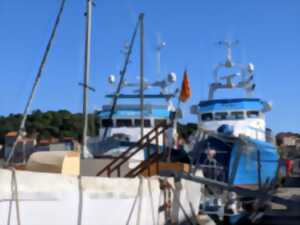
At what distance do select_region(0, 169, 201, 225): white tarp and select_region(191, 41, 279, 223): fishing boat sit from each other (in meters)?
1.86

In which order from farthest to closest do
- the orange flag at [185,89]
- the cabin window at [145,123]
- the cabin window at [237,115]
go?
1. the cabin window at [145,123]
2. the cabin window at [237,115]
3. the orange flag at [185,89]

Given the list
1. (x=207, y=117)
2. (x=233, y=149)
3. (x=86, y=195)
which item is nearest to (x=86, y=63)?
(x=233, y=149)

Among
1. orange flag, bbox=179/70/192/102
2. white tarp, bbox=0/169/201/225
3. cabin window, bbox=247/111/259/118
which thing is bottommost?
white tarp, bbox=0/169/201/225

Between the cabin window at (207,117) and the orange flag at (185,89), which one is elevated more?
the orange flag at (185,89)

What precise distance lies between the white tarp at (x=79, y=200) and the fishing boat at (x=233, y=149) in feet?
6.11

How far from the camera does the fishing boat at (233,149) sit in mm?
11039

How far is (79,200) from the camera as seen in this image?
655cm

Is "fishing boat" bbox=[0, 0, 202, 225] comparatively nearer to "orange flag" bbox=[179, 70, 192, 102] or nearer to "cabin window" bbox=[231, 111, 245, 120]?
"orange flag" bbox=[179, 70, 192, 102]

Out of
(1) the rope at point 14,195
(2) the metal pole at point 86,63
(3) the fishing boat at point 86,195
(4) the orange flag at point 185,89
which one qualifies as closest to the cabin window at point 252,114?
(4) the orange flag at point 185,89

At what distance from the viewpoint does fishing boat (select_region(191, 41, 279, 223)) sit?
11.0 metres

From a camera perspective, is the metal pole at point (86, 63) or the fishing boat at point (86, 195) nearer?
the fishing boat at point (86, 195)

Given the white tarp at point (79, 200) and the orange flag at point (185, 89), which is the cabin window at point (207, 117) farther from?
the white tarp at point (79, 200)

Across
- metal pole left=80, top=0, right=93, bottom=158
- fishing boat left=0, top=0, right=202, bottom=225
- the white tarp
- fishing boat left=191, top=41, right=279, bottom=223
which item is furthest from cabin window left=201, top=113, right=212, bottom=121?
the white tarp

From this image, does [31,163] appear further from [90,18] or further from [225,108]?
[225,108]
